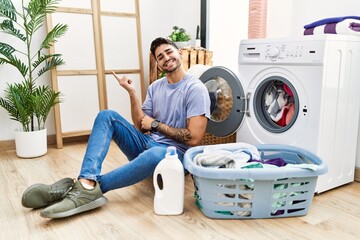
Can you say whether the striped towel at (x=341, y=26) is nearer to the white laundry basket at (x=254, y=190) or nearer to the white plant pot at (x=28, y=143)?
the white laundry basket at (x=254, y=190)

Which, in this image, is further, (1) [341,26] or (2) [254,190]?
(1) [341,26]

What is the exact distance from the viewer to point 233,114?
2137mm

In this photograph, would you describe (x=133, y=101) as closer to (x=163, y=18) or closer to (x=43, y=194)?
(x=43, y=194)

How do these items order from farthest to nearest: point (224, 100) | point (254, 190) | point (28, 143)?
point (28, 143) < point (224, 100) < point (254, 190)

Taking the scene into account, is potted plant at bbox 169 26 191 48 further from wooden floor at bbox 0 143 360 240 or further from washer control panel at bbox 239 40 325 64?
wooden floor at bbox 0 143 360 240

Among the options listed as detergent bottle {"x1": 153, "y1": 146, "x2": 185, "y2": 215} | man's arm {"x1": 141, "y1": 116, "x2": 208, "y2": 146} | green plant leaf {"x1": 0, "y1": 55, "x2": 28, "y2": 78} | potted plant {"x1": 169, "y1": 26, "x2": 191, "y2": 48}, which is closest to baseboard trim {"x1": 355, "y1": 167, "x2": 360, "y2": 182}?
man's arm {"x1": 141, "y1": 116, "x2": 208, "y2": 146}

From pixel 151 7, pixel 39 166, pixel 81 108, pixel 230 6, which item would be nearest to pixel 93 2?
pixel 151 7

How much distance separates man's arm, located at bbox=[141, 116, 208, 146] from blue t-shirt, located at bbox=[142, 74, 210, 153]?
3 cm

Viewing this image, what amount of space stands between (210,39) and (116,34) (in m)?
0.92

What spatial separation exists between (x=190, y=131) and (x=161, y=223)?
0.50 metres

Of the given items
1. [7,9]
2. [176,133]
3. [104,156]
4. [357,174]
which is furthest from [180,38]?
[357,174]

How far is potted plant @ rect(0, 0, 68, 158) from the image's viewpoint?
2494mm

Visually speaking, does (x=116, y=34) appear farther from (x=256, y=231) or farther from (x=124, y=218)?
(x=256, y=231)

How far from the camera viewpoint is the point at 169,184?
5.02 feet
